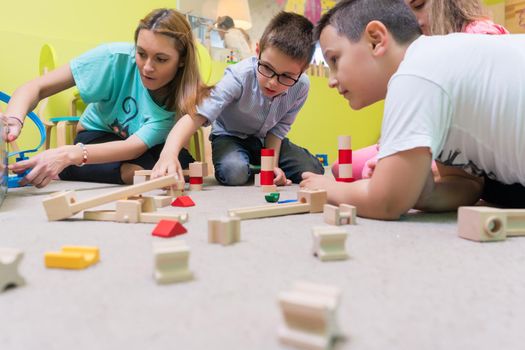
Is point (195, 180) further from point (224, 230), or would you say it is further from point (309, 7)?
point (309, 7)

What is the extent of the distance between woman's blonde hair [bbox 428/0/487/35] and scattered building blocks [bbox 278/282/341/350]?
1259 millimetres

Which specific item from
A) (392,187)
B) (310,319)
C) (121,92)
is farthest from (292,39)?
(310,319)

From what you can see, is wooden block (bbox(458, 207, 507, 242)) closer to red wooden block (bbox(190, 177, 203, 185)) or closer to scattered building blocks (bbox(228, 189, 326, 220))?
scattered building blocks (bbox(228, 189, 326, 220))

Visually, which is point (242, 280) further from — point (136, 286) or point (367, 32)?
point (367, 32)

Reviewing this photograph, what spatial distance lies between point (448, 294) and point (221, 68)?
224 cm

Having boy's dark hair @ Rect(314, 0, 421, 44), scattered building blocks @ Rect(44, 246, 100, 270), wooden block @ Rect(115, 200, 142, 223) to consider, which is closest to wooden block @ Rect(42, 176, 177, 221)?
wooden block @ Rect(115, 200, 142, 223)

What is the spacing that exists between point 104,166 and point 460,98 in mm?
1216

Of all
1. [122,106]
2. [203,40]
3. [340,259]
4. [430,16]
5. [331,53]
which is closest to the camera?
[340,259]

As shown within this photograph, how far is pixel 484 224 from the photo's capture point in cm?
68

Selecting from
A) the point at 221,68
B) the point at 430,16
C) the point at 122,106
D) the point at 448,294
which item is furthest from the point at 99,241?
the point at 221,68

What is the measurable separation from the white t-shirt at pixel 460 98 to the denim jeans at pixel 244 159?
91cm

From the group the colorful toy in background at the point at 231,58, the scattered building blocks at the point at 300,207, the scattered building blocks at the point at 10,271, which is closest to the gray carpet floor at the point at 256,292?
the scattered building blocks at the point at 10,271

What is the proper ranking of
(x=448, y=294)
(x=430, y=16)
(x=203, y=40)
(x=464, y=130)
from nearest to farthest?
1. (x=448, y=294)
2. (x=464, y=130)
3. (x=430, y=16)
4. (x=203, y=40)

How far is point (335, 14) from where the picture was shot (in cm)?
98
